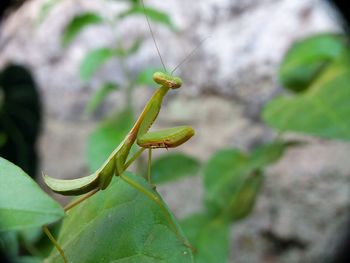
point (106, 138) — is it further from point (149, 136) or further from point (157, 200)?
point (157, 200)

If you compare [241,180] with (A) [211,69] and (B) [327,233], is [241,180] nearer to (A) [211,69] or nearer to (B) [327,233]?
(B) [327,233]

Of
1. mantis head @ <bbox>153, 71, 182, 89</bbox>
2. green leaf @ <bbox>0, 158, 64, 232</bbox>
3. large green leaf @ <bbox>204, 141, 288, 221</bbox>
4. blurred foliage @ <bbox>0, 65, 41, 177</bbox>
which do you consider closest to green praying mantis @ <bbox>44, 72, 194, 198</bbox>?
mantis head @ <bbox>153, 71, 182, 89</bbox>

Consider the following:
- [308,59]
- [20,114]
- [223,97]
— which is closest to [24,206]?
[308,59]

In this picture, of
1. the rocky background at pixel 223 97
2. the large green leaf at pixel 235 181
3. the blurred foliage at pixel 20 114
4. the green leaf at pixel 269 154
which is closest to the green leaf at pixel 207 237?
the large green leaf at pixel 235 181

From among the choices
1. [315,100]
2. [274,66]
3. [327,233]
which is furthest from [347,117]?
[274,66]

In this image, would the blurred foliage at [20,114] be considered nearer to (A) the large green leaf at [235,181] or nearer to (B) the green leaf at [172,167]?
(B) the green leaf at [172,167]

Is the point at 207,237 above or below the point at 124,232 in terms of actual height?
below
